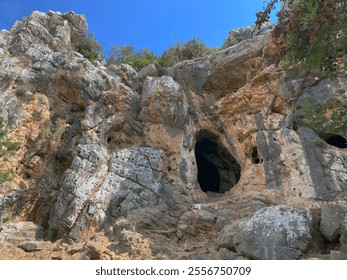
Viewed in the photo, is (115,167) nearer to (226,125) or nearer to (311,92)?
(226,125)

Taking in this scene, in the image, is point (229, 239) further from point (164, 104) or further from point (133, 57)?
point (133, 57)

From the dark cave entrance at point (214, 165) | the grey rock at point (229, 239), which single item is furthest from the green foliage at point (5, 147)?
the grey rock at point (229, 239)

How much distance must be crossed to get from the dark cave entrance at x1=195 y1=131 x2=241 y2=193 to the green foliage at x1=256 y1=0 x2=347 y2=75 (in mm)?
10047

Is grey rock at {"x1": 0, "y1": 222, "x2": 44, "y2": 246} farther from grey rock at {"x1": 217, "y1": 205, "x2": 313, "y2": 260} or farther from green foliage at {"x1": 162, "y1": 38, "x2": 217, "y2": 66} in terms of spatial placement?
green foliage at {"x1": 162, "y1": 38, "x2": 217, "y2": 66}

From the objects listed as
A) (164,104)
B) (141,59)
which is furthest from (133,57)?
(164,104)

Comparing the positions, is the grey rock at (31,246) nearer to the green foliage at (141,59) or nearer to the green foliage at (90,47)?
the green foliage at (141,59)

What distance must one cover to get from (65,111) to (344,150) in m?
14.8

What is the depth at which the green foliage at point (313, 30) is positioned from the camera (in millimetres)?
8562

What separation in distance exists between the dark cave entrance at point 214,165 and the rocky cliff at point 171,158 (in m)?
0.09

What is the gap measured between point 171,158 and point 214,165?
559cm

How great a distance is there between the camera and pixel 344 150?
49.6ft

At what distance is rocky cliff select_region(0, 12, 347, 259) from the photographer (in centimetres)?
1063

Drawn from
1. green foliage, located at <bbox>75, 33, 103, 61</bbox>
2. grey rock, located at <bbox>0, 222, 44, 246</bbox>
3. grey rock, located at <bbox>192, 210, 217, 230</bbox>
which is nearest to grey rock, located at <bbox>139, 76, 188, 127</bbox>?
grey rock, located at <bbox>192, 210, 217, 230</bbox>

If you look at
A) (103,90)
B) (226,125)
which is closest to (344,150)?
(226,125)
